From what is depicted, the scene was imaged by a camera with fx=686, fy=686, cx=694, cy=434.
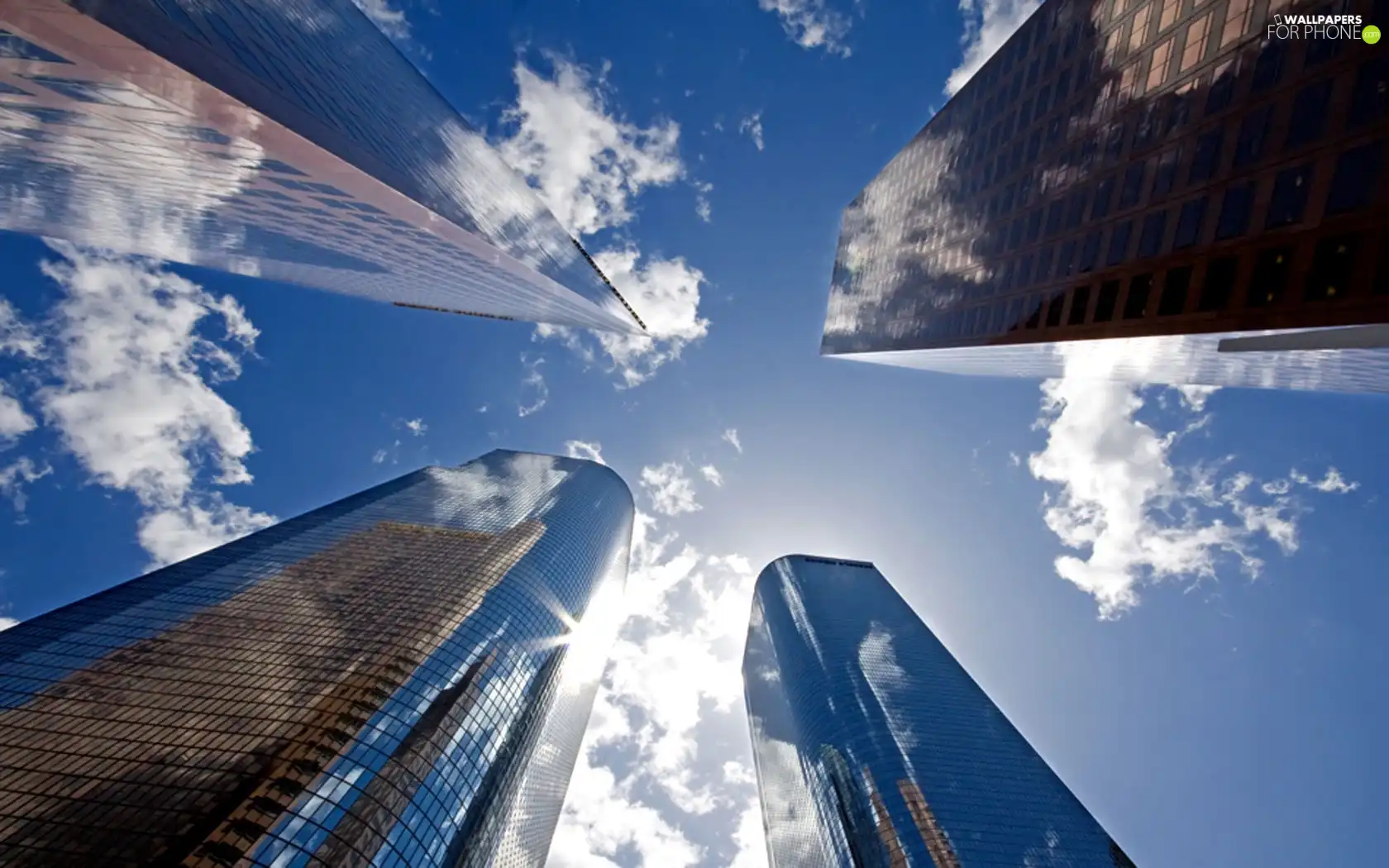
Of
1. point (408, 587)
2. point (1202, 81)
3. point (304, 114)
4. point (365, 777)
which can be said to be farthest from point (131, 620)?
point (1202, 81)

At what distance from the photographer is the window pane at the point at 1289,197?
28562mm

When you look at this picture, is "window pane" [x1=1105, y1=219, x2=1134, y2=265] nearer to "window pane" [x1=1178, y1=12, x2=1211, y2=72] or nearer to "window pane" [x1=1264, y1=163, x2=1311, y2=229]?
"window pane" [x1=1178, y1=12, x2=1211, y2=72]

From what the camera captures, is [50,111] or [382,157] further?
[382,157]

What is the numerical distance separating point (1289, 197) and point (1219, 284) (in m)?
4.66

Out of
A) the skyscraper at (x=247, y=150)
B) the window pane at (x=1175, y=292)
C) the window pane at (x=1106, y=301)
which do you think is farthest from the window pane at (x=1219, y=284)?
the skyscraper at (x=247, y=150)

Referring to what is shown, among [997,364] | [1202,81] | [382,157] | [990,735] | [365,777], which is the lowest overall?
[990,735]

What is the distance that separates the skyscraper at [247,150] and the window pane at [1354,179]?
37990 millimetres

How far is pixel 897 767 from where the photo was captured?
113 metres

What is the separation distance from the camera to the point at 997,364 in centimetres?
8256

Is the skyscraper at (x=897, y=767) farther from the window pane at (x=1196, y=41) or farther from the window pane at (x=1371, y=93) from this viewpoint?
the window pane at (x=1371, y=93)

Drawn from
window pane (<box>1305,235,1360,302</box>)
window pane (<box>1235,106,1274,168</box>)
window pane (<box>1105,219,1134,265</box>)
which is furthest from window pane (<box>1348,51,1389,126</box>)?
window pane (<box>1105,219,1134,265</box>)

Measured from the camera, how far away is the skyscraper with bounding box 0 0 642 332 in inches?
654

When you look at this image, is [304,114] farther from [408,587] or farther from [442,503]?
[442,503]

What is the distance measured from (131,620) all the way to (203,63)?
97.8 m
